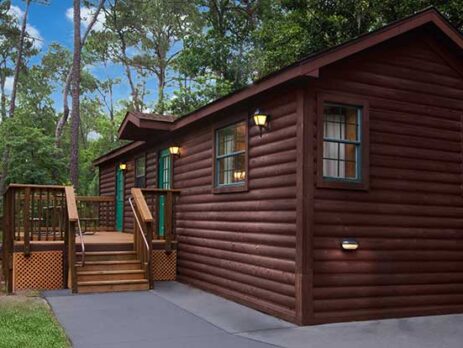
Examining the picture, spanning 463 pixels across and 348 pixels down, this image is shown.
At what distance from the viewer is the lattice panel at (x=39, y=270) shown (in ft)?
28.8

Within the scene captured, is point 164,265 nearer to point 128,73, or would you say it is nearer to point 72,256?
point 72,256

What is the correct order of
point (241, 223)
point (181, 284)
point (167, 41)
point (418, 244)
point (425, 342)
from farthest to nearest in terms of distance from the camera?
point (167, 41), point (181, 284), point (241, 223), point (418, 244), point (425, 342)

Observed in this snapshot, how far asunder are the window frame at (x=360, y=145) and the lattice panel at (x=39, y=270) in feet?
16.7

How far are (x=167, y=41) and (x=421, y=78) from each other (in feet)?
86.7

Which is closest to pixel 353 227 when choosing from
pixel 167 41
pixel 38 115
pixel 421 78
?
pixel 421 78

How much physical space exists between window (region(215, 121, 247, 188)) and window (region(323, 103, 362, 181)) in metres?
1.56

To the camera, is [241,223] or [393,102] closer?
[393,102]

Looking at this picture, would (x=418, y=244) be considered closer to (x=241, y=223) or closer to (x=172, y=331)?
(x=241, y=223)

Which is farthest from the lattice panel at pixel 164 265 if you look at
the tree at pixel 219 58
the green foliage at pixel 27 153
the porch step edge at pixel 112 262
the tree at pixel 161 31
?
the tree at pixel 161 31

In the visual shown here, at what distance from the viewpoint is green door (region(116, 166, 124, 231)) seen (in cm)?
1487

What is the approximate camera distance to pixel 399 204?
7062 millimetres

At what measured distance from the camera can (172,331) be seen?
5957 mm

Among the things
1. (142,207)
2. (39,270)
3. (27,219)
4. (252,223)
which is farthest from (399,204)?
(39,270)

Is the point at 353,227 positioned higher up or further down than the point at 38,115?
further down
